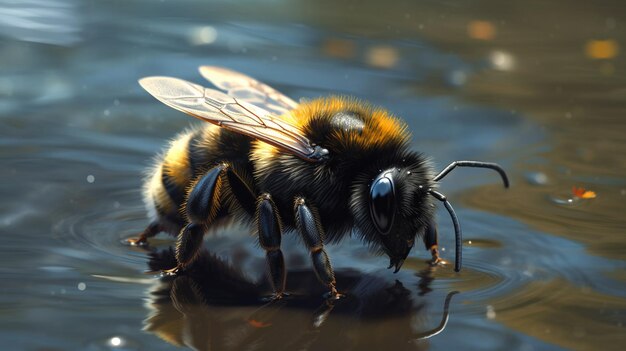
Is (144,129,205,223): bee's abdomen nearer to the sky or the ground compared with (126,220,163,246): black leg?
nearer to the sky

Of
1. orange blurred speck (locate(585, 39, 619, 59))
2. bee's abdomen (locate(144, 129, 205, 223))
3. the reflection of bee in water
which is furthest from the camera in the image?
orange blurred speck (locate(585, 39, 619, 59))

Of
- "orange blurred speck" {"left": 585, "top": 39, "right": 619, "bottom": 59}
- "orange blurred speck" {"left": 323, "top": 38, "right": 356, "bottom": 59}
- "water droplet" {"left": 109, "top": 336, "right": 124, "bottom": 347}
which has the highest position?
"orange blurred speck" {"left": 585, "top": 39, "right": 619, "bottom": 59}

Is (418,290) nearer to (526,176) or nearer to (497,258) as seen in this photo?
(497,258)

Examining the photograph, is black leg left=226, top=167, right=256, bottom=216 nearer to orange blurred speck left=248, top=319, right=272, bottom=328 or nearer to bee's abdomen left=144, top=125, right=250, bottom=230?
bee's abdomen left=144, top=125, right=250, bottom=230

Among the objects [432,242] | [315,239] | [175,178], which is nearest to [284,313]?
[315,239]

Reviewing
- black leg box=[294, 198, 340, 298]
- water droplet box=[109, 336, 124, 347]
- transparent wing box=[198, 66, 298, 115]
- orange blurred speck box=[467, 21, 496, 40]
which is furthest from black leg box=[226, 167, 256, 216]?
orange blurred speck box=[467, 21, 496, 40]

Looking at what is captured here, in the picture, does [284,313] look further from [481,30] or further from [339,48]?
[481,30]

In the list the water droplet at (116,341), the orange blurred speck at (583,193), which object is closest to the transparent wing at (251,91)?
the orange blurred speck at (583,193)

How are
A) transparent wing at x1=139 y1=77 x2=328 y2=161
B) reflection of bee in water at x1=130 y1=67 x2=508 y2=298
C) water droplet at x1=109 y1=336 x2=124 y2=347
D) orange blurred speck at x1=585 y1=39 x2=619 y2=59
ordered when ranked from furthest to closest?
orange blurred speck at x1=585 y1=39 x2=619 y2=59 < transparent wing at x1=139 y1=77 x2=328 y2=161 < reflection of bee in water at x1=130 y1=67 x2=508 y2=298 < water droplet at x1=109 y1=336 x2=124 y2=347
